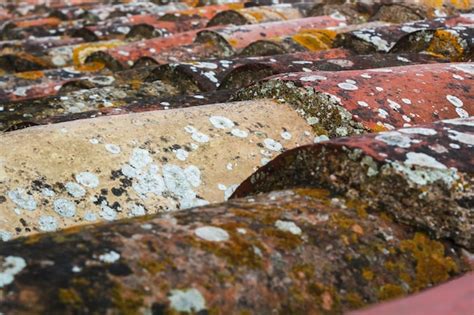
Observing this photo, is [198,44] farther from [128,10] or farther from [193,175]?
[128,10]

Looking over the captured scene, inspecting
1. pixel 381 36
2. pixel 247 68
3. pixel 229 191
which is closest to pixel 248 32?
pixel 381 36

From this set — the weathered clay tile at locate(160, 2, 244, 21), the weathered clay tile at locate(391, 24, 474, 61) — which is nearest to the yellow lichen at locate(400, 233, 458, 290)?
the weathered clay tile at locate(391, 24, 474, 61)

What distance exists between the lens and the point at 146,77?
5.07 m

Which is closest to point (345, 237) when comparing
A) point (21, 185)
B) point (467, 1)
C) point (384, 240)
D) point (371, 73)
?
point (384, 240)

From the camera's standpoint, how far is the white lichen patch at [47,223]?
2412 millimetres

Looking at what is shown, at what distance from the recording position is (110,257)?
55.1 inches

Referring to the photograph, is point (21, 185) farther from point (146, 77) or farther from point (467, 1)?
point (467, 1)

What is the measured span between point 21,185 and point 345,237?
140 centimetres

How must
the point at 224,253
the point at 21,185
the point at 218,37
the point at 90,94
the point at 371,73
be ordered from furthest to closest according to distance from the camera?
the point at 218,37, the point at 90,94, the point at 371,73, the point at 21,185, the point at 224,253

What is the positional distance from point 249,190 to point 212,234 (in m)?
0.60

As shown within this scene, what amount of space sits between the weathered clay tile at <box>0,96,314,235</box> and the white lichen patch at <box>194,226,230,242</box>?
1021 mm

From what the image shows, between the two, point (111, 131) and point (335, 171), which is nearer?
point (335, 171)

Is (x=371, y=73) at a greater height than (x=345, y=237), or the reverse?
(x=345, y=237)

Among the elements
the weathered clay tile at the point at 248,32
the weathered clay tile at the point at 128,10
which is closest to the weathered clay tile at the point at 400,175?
the weathered clay tile at the point at 248,32
